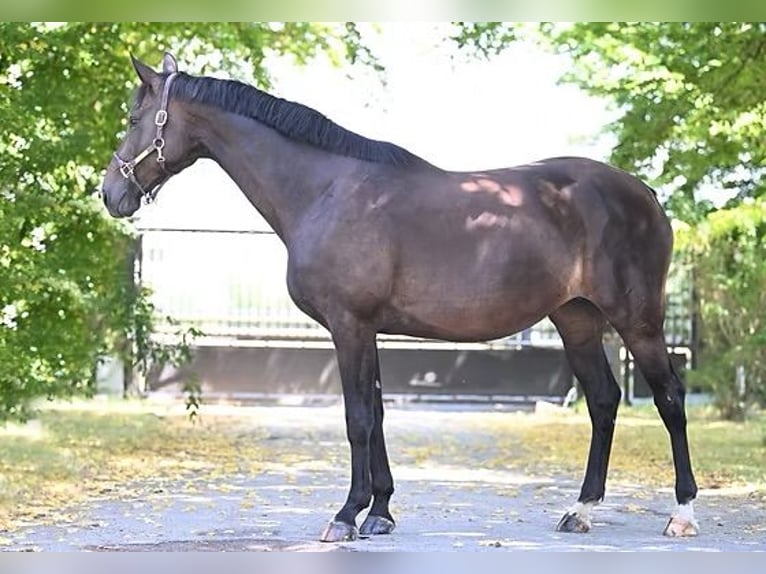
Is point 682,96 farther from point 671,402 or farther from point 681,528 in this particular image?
point 681,528

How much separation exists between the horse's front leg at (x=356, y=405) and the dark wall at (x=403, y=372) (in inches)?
327

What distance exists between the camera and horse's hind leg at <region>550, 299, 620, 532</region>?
20.9ft

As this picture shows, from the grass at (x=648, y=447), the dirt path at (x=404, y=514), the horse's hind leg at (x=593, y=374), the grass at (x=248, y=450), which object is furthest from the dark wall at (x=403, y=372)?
the horse's hind leg at (x=593, y=374)

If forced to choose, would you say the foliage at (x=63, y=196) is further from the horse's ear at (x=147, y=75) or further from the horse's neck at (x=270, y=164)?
the horse's neck at (x=270, y=164)

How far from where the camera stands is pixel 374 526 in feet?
19.7

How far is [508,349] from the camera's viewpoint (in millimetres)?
14211

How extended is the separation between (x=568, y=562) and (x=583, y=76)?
25.5ft

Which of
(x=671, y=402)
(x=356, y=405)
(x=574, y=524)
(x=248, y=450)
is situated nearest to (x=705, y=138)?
(x=671, y=402)

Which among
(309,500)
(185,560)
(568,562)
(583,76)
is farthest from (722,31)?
(185,560)

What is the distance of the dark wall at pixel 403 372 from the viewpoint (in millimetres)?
14211

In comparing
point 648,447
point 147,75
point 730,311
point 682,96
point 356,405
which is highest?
point 682,96

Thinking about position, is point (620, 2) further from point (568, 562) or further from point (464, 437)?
point (464, 437)

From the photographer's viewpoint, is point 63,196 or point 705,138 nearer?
point 63,196

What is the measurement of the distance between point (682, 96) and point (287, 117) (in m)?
4.63
